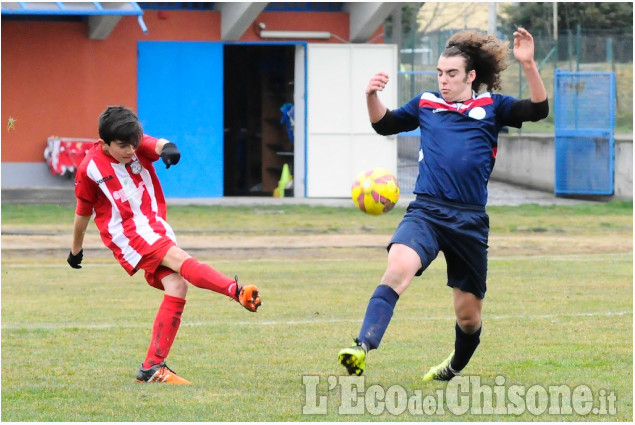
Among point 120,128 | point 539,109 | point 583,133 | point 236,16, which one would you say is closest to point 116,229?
point 120,128

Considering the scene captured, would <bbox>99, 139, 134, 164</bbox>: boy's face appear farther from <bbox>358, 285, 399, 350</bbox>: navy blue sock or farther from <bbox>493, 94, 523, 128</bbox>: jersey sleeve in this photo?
<bbox>493, 94, 523, 128</bbox>: jersey sleeve

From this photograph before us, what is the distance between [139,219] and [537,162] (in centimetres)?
2123

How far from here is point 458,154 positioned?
6.50 m

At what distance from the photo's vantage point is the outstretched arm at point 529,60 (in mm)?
6293

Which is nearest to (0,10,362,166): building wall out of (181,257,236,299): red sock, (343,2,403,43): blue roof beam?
(343,2,403,43): blue roof beam

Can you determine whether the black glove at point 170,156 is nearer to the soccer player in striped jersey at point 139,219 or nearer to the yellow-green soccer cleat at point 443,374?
the soccer player in striped jersey at point 139,219

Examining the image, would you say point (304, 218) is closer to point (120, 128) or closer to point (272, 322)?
point (272, 322)

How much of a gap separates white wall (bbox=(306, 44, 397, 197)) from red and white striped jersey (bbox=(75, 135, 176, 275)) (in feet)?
56.3

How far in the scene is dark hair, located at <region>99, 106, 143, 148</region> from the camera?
6.95m

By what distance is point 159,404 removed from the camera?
20.9 feet

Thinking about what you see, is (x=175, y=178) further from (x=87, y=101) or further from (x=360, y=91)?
(x=360, y=91)

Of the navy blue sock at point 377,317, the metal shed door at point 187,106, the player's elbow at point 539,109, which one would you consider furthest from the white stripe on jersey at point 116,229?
the metal shed door at point 187,106

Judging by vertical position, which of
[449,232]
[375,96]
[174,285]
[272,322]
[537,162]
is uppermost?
[375,96]

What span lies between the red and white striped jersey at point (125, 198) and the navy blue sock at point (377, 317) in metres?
1.62
